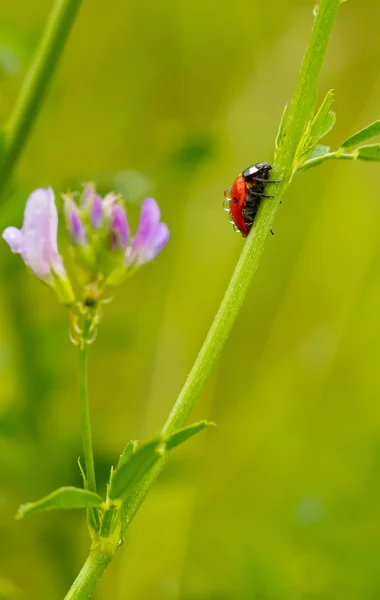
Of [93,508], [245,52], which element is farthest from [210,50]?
[93,508]

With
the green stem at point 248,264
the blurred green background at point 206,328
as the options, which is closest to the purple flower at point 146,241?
the green stem at point 248,264

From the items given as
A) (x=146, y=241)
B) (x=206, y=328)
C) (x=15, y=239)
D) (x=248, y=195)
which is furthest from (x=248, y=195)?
(x=206, y=328)

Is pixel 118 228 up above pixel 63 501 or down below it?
above

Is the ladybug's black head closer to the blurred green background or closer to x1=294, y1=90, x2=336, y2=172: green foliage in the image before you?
x1=294, y1=90, x2=336, y2=172: green foliage

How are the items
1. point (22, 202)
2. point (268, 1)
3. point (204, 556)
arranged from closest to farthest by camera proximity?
point (22, 202), point (204, 556), point (268, 1)

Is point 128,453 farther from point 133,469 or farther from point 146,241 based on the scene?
point 146,241

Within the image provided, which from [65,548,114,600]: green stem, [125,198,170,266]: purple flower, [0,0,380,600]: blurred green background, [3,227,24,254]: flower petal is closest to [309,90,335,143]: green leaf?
[125,198,170,266]: purple flower

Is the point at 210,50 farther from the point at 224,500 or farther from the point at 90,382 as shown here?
the point at 224,500

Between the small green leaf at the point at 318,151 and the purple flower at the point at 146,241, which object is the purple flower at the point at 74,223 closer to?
the purple flower at the point at 146,241
